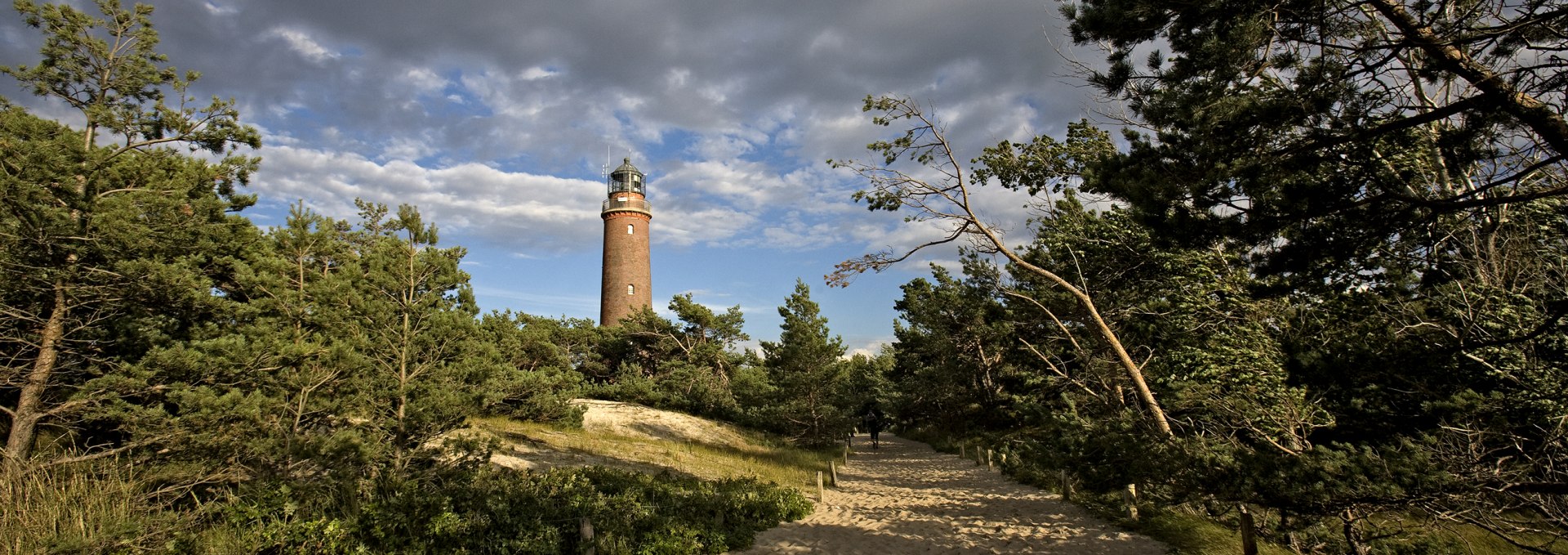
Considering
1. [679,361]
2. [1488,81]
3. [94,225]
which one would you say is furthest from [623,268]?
→ [1488,81]

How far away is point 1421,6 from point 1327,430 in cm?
860

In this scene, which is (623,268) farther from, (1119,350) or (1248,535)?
(1248,535)

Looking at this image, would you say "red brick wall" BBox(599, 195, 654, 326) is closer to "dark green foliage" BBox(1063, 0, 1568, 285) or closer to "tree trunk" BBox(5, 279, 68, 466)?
"tree trunk" BBox(5, 279, 68, 466)

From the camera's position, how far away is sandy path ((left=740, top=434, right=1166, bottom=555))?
410 inches

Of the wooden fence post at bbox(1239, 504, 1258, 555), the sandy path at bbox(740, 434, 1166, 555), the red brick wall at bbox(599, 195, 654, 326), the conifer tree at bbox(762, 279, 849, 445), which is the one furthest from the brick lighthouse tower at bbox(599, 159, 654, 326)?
the wooden fence post at bbox(1239, 504, 1258, 555)

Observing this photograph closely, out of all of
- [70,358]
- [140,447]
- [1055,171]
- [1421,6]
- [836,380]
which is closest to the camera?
[1421,6]

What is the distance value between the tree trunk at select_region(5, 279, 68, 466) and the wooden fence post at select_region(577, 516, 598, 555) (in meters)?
8.44

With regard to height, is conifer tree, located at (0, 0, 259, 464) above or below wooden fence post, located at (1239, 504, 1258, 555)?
above

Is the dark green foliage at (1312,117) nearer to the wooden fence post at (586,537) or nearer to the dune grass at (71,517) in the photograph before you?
the wooden fence post at (586,537)

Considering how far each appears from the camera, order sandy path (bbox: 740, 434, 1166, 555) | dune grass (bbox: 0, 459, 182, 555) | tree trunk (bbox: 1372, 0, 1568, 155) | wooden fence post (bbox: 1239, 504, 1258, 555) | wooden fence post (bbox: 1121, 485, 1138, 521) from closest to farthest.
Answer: tree trunk (bbox: 1372, 0, 1568, 155) < dune grass (bbox: 0, 459, 182, 555) < wooden fence post (bbox: 1239, 504, 1258, 555) < sandy path (bbox: 740, 434, 1166, 555) < wooden fence post (bbox: 1121, 485, 1138, 521)

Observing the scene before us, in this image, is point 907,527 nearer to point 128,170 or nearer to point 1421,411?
point 1421,411

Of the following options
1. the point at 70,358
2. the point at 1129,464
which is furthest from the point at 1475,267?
the point at 70,358

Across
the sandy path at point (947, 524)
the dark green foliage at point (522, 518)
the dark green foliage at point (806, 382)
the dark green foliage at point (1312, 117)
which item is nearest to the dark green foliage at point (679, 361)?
the dark green foliage at point (806, 382)

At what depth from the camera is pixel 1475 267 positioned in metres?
8.91
